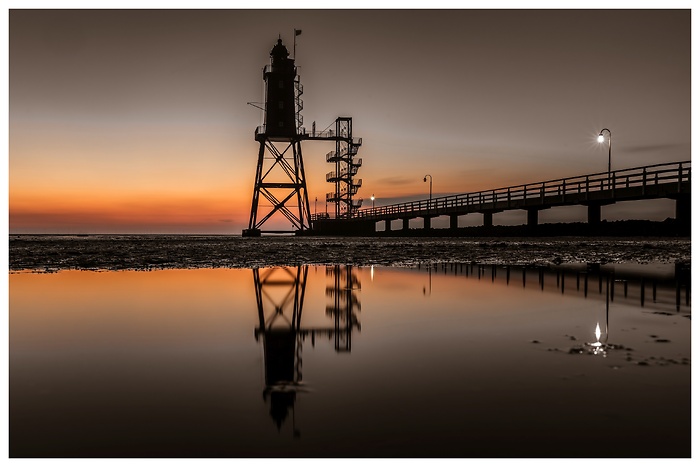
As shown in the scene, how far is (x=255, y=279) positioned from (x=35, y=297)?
140 inches

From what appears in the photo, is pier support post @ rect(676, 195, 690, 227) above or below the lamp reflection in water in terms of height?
above

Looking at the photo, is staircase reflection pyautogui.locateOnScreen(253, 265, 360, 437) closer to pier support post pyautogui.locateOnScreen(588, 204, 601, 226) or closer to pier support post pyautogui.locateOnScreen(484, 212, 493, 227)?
pier support post pyautogui.locateOnScreen(588, 204, 601, 226)

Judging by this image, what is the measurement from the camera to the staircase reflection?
300 cm

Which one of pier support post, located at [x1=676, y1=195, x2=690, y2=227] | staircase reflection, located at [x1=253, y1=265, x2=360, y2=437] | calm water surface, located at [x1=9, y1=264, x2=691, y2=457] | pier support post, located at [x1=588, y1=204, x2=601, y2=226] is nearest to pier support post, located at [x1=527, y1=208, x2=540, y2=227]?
pier support post, located at [x1=588, y1=204, x2=601, y2=226]

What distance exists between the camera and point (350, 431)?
2432 mm

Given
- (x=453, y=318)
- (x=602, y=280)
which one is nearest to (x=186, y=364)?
(x=453, y=318)

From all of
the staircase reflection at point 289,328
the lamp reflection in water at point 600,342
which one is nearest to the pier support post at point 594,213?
the staircase reflection at point 289,328

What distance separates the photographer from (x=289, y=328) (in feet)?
16.9

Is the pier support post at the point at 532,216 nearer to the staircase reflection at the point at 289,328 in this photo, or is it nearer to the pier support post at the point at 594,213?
the pier support post at the point at 594,213

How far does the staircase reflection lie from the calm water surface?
0.02 meters

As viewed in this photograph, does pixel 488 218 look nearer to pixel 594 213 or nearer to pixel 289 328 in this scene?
pixel 594 213

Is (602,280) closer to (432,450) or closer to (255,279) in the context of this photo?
(255,279)

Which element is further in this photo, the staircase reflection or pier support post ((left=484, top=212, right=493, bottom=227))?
pier support post ((left=484, top=212, right=493, bottom=227))

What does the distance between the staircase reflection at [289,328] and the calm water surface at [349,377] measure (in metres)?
0.02
